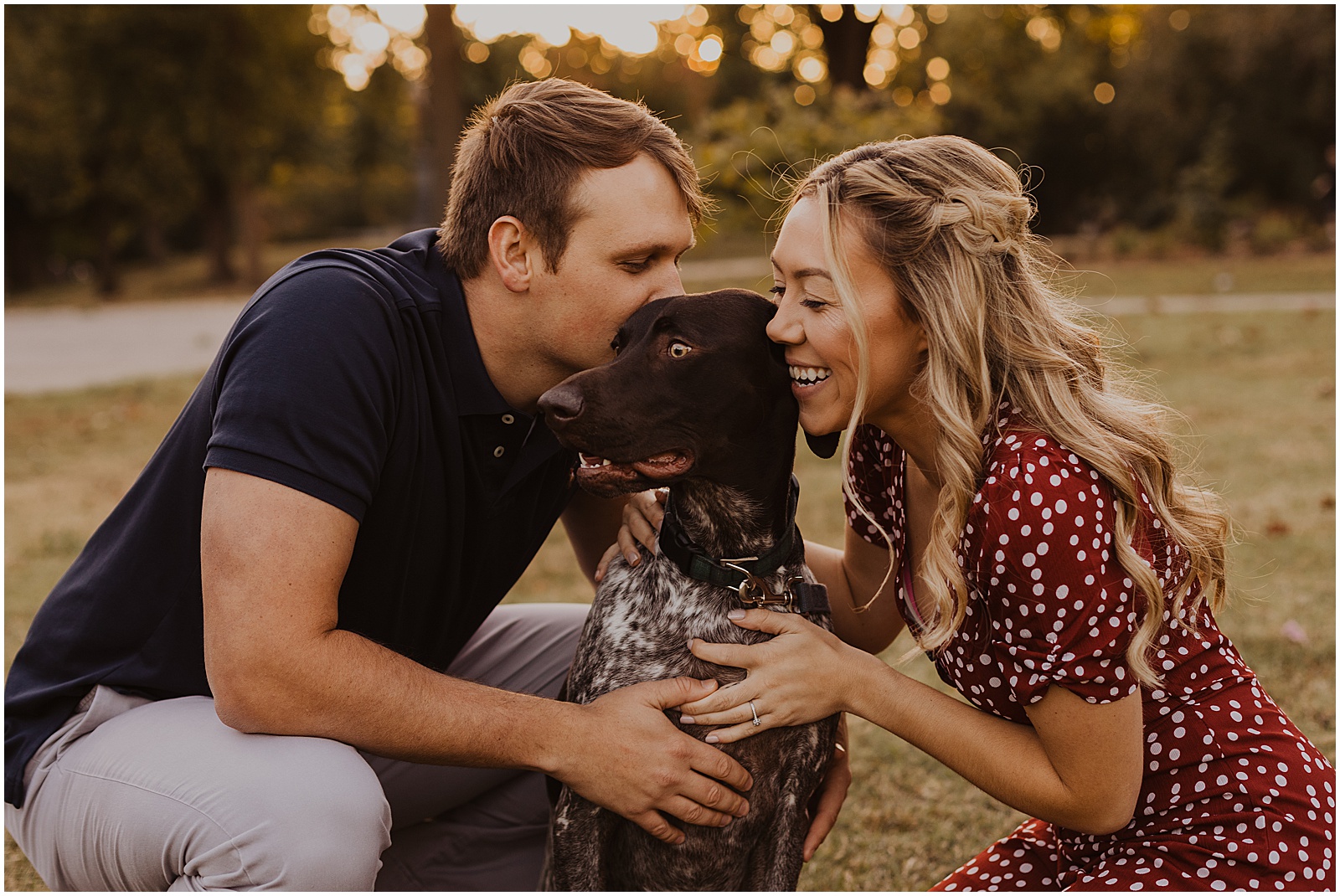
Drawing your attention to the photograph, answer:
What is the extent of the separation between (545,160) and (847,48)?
15.0 m

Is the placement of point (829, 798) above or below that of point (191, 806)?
below

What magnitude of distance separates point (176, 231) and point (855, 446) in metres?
45.2

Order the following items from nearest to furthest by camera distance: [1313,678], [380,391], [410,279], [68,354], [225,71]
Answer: [380,391]
[410,279]
[1313,678]
[68,354]
[225,71]

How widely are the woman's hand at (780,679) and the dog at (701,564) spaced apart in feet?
0.23

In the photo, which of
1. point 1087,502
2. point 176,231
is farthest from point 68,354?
point 176,231

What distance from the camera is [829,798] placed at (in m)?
2.63

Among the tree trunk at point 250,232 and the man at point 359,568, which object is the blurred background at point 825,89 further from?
the man at point 359,568

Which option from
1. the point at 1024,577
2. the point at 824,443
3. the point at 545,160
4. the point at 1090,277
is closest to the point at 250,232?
the point at 1090,277

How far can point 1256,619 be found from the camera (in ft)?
14.7

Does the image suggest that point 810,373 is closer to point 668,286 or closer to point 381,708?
point 668,286

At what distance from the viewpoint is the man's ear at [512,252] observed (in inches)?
99.0

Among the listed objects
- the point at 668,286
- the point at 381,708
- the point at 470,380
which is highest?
the point at 668,286

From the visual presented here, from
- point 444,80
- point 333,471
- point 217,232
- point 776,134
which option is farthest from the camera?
point 217,232

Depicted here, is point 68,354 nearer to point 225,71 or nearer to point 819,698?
point 225,71
